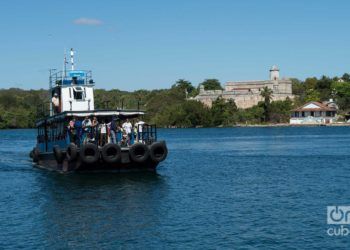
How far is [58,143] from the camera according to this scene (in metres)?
44.8

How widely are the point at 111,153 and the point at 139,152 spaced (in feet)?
5.90

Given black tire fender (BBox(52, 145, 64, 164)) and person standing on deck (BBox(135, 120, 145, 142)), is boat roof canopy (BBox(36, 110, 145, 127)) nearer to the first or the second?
person standing on deck (BBox(135, 120, 145, 142))

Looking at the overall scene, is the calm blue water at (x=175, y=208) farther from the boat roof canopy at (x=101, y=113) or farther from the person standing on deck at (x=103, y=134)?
the boat roof canopy at (x=101, y=113)

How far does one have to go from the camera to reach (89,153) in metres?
39.6

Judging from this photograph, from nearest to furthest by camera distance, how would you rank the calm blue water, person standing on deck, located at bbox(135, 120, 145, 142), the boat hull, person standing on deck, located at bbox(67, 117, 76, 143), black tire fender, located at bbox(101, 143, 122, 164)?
the calm blue water
black tire fender, located at bbox(101, 143, 122, 164)
the boat hull
person standing on deck, located at bbox(67, 117, 76, 143)
person standing on deck, located at bbox(135, 120, 145, 142)

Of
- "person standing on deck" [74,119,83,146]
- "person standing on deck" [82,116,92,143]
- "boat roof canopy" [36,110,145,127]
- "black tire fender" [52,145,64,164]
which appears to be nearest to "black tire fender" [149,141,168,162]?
"boat roof canopy" [36,110,145,127]

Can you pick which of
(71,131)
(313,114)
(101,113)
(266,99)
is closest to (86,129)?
(71,131)

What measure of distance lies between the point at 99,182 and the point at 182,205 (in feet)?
29.9

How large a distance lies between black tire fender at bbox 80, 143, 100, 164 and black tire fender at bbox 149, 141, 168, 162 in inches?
133

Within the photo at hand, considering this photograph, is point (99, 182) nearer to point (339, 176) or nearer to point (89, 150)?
point (89, 150)

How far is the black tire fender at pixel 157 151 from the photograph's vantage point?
40.7 meters

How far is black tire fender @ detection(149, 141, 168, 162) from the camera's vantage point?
40.7 m

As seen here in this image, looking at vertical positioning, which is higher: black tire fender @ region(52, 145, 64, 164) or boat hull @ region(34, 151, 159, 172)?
black tire fender @ region(52, 145, 64, 164)

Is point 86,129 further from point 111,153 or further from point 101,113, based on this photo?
point 111,153
